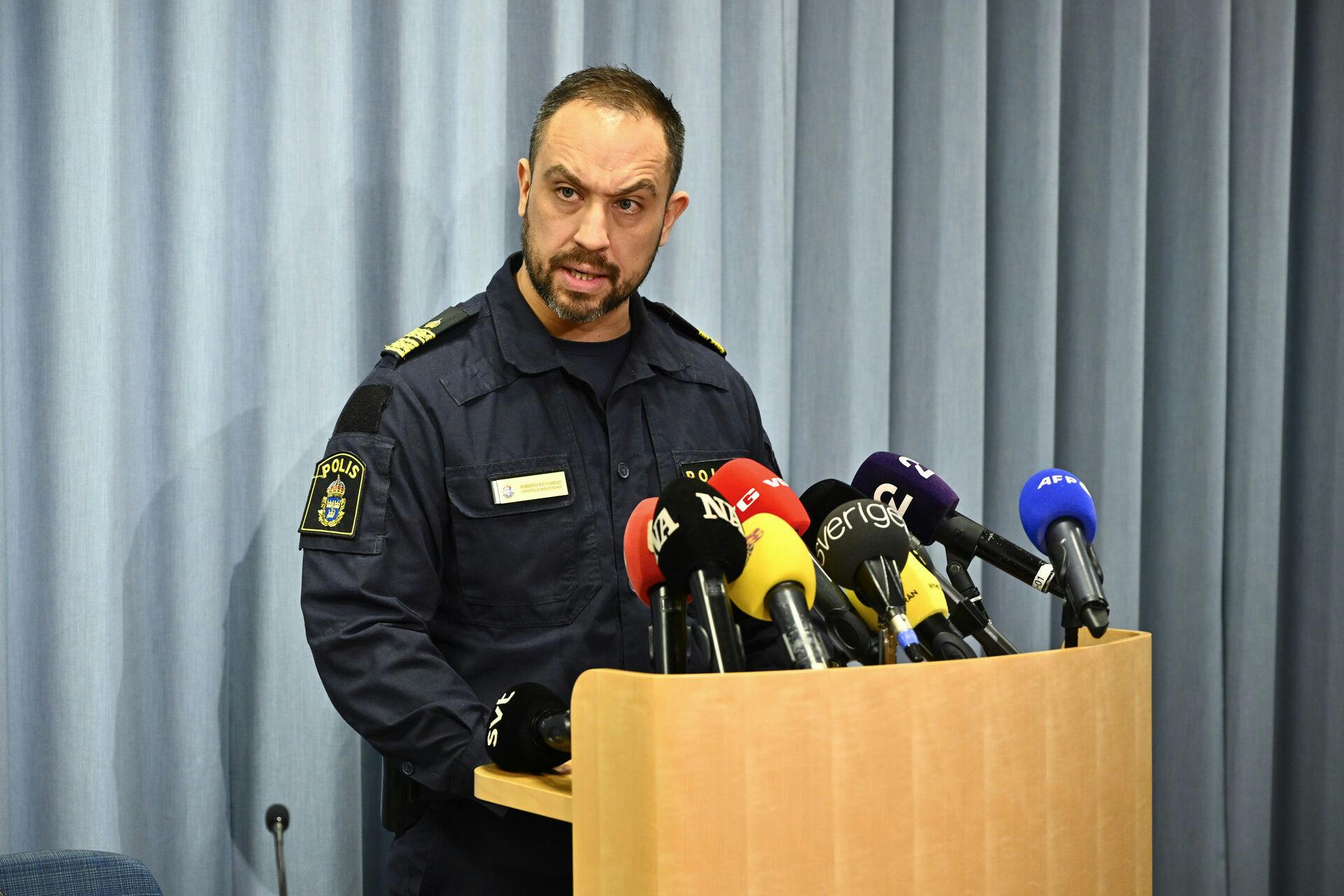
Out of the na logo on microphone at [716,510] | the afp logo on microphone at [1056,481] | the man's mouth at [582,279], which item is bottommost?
the na logo on microphone at [716,510]

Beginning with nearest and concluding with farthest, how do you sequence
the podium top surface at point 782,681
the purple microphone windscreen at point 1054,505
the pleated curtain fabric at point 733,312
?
the podium top surface at point 782,681
the purple microphone windscreen at point 1054,505
the pleated curtain fabric at point 733,312

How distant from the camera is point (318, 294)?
5.82ft

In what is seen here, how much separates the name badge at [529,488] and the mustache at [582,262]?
0.26 meters

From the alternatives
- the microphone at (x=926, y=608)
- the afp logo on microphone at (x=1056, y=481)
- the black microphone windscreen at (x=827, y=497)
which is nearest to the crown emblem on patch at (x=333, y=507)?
the black microphone windscreen at (x=827, y=497)

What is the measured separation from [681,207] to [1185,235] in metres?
1.52

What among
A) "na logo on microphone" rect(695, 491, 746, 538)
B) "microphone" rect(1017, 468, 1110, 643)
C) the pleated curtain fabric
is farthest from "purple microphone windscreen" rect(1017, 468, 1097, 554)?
"na logo on microphone" rect(695, 491, 746, 538)

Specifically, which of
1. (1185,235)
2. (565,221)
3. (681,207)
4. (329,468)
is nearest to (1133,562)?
(1185,235)

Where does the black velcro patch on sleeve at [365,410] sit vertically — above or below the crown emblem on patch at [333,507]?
above

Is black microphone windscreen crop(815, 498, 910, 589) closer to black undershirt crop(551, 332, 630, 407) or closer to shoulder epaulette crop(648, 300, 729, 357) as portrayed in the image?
black undershirt crop(551, 332, 630, 407)

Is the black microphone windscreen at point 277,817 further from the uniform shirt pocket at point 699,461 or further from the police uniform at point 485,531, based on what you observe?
the uniform shirt pocket at point 699,461

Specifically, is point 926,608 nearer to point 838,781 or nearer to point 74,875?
point 838,781

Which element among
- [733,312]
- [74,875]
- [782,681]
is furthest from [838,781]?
[733,312]

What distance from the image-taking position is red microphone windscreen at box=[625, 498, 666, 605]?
938mm

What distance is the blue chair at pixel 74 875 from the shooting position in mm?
1374
